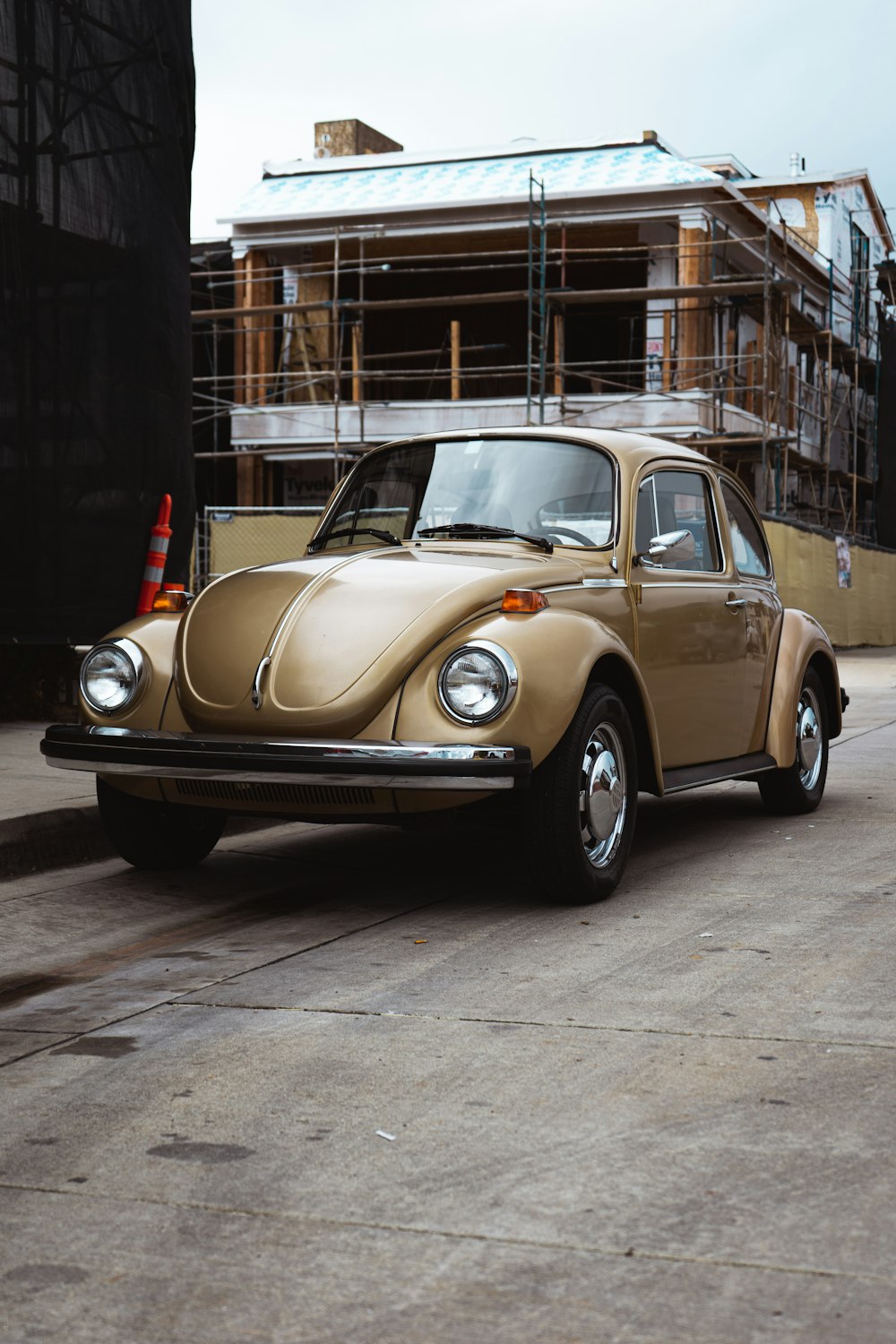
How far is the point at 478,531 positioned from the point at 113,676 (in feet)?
5.08

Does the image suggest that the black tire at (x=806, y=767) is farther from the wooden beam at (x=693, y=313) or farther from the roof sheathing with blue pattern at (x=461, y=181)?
the roof sheathing with blue pattern at (x=461, y=181)

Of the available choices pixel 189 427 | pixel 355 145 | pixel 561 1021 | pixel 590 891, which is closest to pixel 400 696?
pixel 590 891

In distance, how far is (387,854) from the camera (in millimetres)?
7215

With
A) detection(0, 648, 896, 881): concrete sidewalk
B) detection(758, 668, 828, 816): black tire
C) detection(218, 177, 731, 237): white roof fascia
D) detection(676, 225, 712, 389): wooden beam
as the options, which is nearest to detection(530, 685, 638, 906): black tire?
detection(0, 648, 896, 881): concrete sidewalk

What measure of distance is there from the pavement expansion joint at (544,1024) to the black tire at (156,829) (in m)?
1.79

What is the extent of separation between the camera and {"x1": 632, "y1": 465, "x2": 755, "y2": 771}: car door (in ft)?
22.0

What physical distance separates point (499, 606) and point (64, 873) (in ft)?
7.60

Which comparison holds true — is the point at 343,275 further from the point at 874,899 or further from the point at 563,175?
the point at 874,899

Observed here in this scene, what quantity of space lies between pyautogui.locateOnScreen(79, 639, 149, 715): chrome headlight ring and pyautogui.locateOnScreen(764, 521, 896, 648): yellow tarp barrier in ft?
54.6

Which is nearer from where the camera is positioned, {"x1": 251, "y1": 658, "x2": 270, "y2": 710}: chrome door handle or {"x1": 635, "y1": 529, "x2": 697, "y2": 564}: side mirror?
{"x1": 251, "y1": 658, "x2": 270, "y2": 710}: chrome door handle

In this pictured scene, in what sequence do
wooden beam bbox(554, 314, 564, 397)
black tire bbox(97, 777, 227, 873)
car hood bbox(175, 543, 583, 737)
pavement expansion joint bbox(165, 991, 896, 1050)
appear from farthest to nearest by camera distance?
wooden beam bbox(554, 314, 564, 397), black tire bbox(97, 777, 227, 873), car hood bbox(175, 543, 583, 737), pavement expansion joint bbox(165, 991, 896, 1050)

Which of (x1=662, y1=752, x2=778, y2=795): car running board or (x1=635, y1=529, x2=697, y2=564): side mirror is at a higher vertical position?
(x1=635, y1=529, x2=697, y2=564): side mirror

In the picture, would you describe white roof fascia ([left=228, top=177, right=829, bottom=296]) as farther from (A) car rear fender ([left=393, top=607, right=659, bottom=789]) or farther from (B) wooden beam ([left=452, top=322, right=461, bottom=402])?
(A) car rear fender ([left=393, top=607, right=659, bottom=789])

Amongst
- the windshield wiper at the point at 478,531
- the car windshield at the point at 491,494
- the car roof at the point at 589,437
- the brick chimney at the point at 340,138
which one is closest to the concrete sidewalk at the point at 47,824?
the car windshield at the point at 491,494
